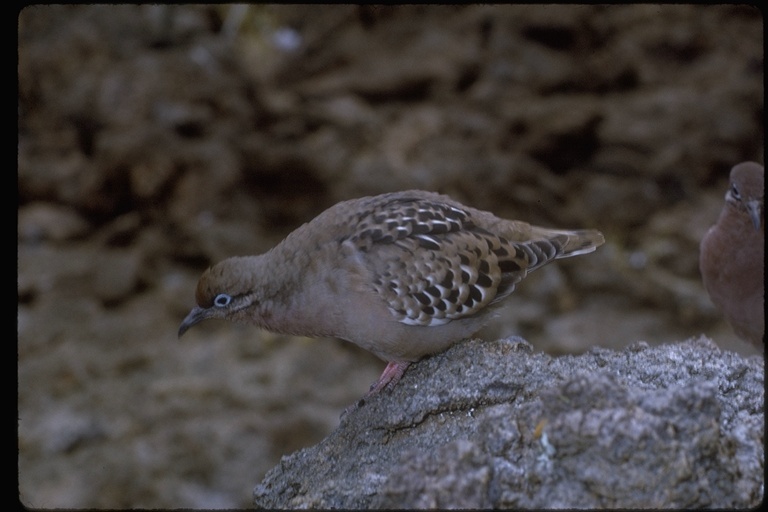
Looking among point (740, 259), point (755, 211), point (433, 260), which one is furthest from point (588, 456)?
point (740, 259)

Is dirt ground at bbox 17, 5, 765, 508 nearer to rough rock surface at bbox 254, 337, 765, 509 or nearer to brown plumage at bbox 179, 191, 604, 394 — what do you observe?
brown plumage at bbox 179, 191, 604, 394

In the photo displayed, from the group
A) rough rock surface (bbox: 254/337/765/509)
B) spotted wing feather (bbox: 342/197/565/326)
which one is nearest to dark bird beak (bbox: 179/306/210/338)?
spotted wing feather (bbox: 342/197/565/326)

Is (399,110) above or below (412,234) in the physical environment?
below

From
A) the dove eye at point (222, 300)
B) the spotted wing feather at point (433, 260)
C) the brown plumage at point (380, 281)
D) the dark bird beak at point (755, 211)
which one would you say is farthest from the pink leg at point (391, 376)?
the dark bird beak at point (755, 211)

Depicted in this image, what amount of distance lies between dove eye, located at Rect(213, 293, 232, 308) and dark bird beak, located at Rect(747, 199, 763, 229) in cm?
291

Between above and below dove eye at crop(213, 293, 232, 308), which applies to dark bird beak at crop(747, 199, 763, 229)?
above

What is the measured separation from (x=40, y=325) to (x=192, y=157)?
187 centimetres

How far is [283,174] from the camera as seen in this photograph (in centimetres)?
695

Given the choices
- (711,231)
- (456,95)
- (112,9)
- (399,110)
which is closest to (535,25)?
(456,95)

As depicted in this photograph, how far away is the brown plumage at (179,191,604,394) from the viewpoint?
3621 mm

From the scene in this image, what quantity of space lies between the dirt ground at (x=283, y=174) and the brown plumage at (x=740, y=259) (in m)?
2.13

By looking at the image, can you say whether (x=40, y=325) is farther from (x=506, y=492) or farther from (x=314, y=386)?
(x=506, y=492)

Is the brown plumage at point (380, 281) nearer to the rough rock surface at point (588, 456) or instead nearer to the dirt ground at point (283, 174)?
the rough rock surface at point (588, 456)

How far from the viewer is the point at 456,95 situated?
7340mm
